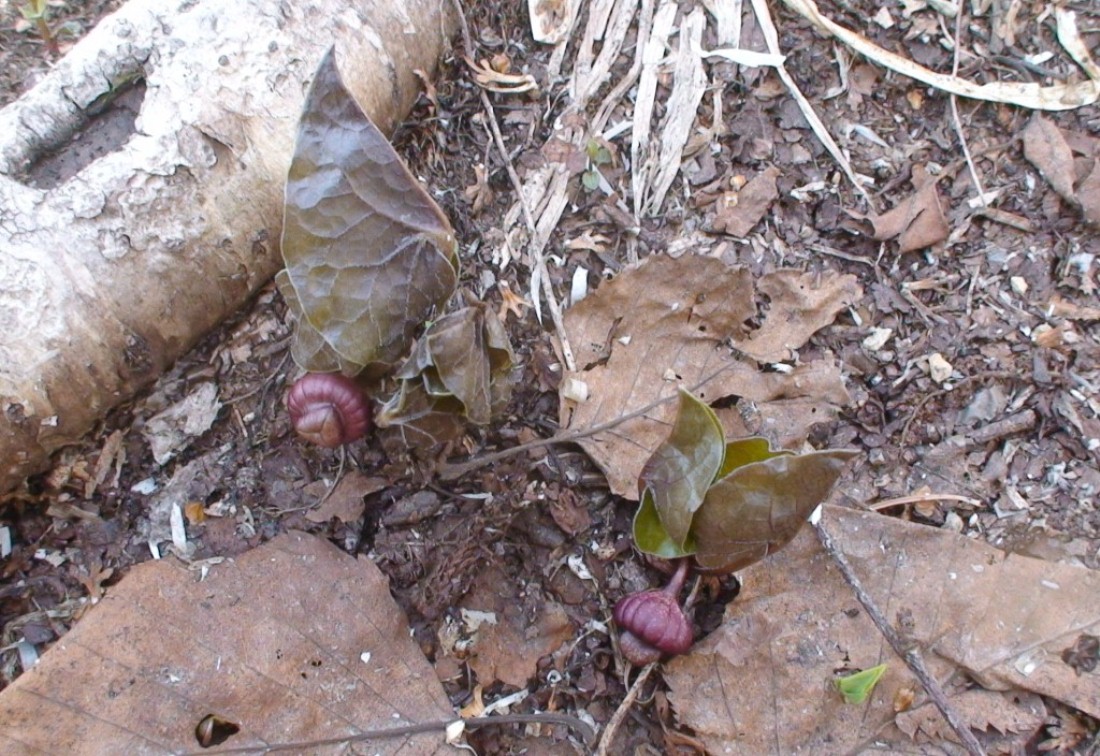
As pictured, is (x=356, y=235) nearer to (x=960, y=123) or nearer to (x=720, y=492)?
(x=720, y=492)

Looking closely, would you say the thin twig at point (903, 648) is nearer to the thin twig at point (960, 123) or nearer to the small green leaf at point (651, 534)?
the small green leaf at point (651, 534)

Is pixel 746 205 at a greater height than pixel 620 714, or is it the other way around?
pixel 746 205

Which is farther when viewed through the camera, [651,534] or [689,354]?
[689,354]

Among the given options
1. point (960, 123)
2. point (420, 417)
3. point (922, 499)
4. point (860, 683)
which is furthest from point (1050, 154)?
point (420, 417)

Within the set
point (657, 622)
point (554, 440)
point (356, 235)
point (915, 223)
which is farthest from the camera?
point (915, 223)

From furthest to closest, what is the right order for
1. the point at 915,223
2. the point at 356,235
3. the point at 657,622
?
1. the point at 915,223
2. the point at 657,622
3. the point at 356,235

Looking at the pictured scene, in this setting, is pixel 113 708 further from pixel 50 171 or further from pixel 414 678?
Answer: pixel 50 171

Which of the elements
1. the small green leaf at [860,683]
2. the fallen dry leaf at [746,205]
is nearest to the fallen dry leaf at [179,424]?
the fallen dry leaf at [746,205]

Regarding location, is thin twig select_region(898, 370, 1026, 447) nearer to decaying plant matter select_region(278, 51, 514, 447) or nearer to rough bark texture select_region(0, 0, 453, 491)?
decaying plant matter select_region(278, 51, 514, 447)

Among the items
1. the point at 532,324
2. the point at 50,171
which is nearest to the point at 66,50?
the point at 50,171
